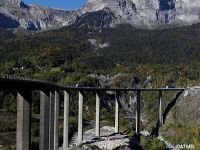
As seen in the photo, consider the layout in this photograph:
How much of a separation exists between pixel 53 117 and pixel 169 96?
108765 mm

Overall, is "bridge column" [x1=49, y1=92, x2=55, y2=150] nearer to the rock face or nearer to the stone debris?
the stone debris

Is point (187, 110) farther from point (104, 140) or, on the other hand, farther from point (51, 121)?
point (51, 121)

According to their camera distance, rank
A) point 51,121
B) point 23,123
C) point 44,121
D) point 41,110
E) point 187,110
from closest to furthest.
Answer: point 23,123 → point 41,110 → point 44,121 → point 51,121 → point 187,110

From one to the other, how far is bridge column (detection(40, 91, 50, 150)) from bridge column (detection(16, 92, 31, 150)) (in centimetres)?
1806

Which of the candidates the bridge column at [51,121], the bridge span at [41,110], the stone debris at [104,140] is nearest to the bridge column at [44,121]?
the bridge span at [41,110]

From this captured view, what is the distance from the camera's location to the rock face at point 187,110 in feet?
507

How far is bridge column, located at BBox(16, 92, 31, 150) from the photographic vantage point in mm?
61531

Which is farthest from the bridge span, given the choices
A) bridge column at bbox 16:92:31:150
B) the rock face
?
→ the rock face

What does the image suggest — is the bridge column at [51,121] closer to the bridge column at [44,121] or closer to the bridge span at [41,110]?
the bridge span at [41,110]

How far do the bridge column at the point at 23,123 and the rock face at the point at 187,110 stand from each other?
304 ft

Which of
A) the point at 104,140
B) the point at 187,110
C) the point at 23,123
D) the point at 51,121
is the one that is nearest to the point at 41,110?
the point at 51,121

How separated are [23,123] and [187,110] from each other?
339 feet

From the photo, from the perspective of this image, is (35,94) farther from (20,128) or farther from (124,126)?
(20,128)

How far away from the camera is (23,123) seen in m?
61.9
